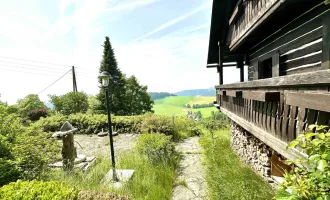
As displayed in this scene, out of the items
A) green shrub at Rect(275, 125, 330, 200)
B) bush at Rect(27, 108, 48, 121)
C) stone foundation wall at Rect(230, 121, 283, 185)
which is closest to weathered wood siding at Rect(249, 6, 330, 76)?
stone foundation wall at Rect(230, 121, 283, 185)

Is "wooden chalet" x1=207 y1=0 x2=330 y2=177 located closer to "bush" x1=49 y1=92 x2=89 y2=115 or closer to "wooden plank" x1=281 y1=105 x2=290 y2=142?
"wooden plank" x1=281 y1=105 x2=290 y2=142

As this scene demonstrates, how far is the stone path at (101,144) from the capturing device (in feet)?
28.1

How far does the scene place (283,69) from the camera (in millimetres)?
4355

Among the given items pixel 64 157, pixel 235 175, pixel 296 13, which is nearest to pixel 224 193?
pixel 235 175

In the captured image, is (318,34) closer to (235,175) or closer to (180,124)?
(235,175)

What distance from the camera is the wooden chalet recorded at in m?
1.72

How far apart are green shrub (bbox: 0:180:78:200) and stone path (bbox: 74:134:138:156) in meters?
5.32

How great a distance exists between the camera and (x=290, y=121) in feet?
6.89

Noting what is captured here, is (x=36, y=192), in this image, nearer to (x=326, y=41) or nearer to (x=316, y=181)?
(x=316, y=181)

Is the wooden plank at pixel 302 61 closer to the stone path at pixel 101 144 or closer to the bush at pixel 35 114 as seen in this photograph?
the stone path at pixel 101 144

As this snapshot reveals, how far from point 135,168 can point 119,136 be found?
239 inches

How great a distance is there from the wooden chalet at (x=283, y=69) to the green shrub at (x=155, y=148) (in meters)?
3.10

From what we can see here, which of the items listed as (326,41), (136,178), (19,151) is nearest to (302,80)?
(326,41)

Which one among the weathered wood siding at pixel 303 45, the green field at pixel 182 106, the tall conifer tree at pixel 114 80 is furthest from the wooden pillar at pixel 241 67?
the tall conifer tree at pixel 114 80
